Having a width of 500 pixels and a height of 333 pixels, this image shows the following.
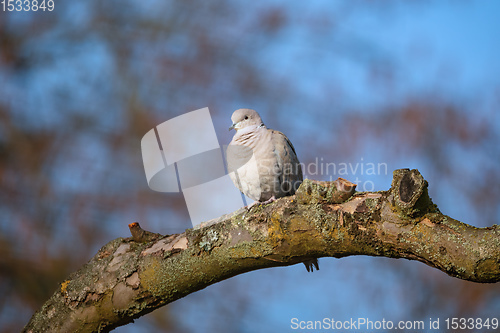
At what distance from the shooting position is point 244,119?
358 cm

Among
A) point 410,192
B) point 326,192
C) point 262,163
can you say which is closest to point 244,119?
point 262,163

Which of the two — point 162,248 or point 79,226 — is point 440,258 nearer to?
point 162,248

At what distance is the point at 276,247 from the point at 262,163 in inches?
46.8

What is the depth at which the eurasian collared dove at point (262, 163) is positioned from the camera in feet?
10.7

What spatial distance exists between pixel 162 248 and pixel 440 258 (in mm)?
1218

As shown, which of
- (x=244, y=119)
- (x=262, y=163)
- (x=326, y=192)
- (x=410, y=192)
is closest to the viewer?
(x=410, y=192)

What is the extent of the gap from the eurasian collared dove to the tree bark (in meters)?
0.97

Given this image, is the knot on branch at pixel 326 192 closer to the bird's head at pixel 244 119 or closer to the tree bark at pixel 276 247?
the tree bark at pixel 276 247

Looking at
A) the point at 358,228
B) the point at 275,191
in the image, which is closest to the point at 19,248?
the point at 275,191

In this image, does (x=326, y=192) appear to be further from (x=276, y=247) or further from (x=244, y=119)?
(x=244, y=119)

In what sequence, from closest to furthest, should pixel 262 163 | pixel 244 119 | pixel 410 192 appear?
pixel 410 192 < pixel 262 163 < pixel 244 119

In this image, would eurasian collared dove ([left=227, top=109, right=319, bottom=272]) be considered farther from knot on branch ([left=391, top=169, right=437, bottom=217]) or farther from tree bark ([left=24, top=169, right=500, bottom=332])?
knot on branch ([left=391, top=169, right=437, bottom=217])

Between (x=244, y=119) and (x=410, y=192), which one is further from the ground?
(x=244, y=119)

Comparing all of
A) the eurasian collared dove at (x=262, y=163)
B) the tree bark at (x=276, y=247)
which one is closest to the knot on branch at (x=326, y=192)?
the tree bark at (x=276, y=247)
